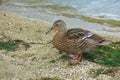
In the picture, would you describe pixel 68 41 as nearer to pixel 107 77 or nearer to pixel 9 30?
pixel 107 77

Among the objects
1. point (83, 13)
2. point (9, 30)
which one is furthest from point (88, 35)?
point (83, 13)

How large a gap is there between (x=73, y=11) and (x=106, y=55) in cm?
680

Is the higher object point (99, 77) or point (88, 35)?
point (88, 35)

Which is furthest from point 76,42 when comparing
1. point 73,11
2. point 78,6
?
point 78,6

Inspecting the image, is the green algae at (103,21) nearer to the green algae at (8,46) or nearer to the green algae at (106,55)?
the green algae at (106,55)

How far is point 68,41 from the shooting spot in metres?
8.29

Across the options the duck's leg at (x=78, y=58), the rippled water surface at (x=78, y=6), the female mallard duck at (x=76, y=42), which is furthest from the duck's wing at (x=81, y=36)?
Result: the rippled water surface at (x=78, y=6)

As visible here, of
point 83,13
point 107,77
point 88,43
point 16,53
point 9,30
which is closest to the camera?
point 107,77

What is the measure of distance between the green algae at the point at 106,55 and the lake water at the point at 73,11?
3414 mm

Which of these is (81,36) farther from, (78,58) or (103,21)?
(103,21)

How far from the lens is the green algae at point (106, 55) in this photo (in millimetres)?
8312

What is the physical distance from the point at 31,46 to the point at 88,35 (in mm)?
1487

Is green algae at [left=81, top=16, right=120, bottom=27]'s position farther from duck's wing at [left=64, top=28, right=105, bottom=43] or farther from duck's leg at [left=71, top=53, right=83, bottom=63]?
duck's leg at [left=71, top=53, right=83, bottom=63]

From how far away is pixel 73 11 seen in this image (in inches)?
604
